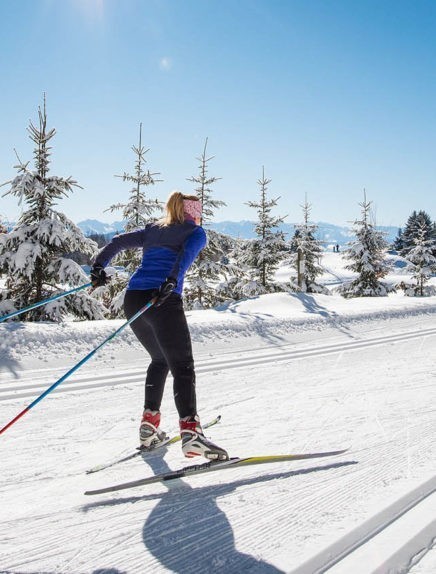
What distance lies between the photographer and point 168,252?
Answer: 353 cm

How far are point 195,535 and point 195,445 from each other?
3.12 ft

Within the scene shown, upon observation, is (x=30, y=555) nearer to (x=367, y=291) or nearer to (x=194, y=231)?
(x=194, y=231)

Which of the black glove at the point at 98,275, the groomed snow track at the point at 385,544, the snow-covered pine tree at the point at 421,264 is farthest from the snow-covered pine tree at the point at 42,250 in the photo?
the snow-covered pine tree at the point at 421,264

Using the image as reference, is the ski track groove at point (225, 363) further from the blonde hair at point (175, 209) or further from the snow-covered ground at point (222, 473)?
the blonde hair at point (175, 209)

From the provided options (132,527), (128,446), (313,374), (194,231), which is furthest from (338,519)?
(313,374)

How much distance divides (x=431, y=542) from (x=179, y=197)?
2937 millimetres

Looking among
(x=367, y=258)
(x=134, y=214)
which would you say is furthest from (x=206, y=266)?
(x=367, y=258)

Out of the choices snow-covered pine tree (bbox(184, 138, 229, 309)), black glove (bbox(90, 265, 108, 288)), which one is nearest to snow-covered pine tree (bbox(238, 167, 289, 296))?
snow-covered pine tree (bbox(184, 138, 229, 309))

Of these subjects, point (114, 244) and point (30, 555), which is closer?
point (30, 555)

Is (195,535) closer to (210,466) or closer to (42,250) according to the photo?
(210,466)

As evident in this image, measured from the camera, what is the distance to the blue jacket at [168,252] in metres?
3.48

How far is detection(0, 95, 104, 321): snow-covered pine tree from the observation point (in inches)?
476

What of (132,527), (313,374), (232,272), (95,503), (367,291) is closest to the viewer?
(132,527)

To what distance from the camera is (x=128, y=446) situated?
3.86m
